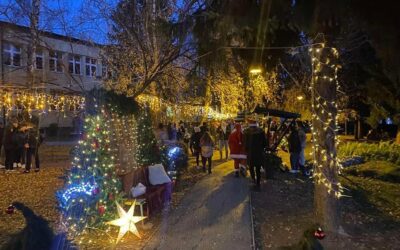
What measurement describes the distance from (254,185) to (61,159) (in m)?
12.5

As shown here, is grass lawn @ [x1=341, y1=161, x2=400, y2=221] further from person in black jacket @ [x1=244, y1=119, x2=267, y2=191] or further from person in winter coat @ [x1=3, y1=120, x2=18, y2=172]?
person in winter coat @ [x1=3, y1=120, x2=18, y2=172]

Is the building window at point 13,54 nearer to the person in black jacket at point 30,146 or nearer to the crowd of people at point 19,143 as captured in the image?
the crowd of people at point 19,143

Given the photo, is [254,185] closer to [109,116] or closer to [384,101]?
[109,116]

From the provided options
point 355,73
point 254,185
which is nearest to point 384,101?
point 355,73

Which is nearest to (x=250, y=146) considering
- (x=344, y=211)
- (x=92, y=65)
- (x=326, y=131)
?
(x=344, y=211)

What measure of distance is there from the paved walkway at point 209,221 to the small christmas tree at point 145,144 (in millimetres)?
1424

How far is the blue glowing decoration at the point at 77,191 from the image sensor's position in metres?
7.80

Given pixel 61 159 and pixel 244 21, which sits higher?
pixel 244 21

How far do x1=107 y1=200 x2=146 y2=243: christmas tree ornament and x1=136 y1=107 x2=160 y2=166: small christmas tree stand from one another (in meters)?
3.41

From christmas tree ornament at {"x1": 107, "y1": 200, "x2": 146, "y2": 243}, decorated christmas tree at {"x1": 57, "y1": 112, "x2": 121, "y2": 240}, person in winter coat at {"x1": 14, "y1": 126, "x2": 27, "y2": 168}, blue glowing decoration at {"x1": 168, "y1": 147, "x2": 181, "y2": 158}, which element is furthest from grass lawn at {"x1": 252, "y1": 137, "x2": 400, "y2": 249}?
person in winter coat at {"x1": 14, "y1": 126, "x2": 27, "y2": 168}

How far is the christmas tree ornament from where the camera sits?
7.27 m

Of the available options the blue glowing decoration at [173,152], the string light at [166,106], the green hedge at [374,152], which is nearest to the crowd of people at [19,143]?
the string light at [166,106]

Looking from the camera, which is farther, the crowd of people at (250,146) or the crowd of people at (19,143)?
the crowd of people at (19,143)

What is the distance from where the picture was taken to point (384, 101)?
26.3m
